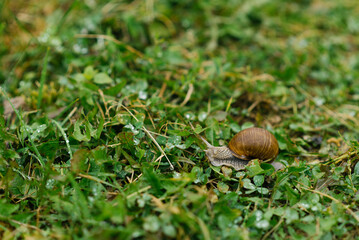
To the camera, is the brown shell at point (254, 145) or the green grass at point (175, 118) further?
the brown shell at point (254, 145)

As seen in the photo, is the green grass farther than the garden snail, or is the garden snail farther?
the garden snail

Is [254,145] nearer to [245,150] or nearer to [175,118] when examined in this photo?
[245,150]

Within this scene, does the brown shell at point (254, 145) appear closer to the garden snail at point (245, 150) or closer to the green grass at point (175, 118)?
the garden snail at point (245, 150)

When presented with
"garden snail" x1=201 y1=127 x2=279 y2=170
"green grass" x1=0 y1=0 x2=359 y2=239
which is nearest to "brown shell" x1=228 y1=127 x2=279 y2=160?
"garden snail" x1=201 y1=127 x2=279 y2=170

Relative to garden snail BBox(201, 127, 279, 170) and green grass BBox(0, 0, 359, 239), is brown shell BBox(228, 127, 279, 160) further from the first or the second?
green grass BBox(0, 0, 359, 239)

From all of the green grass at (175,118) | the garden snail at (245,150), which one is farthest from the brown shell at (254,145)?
the green grass at (175,118)
